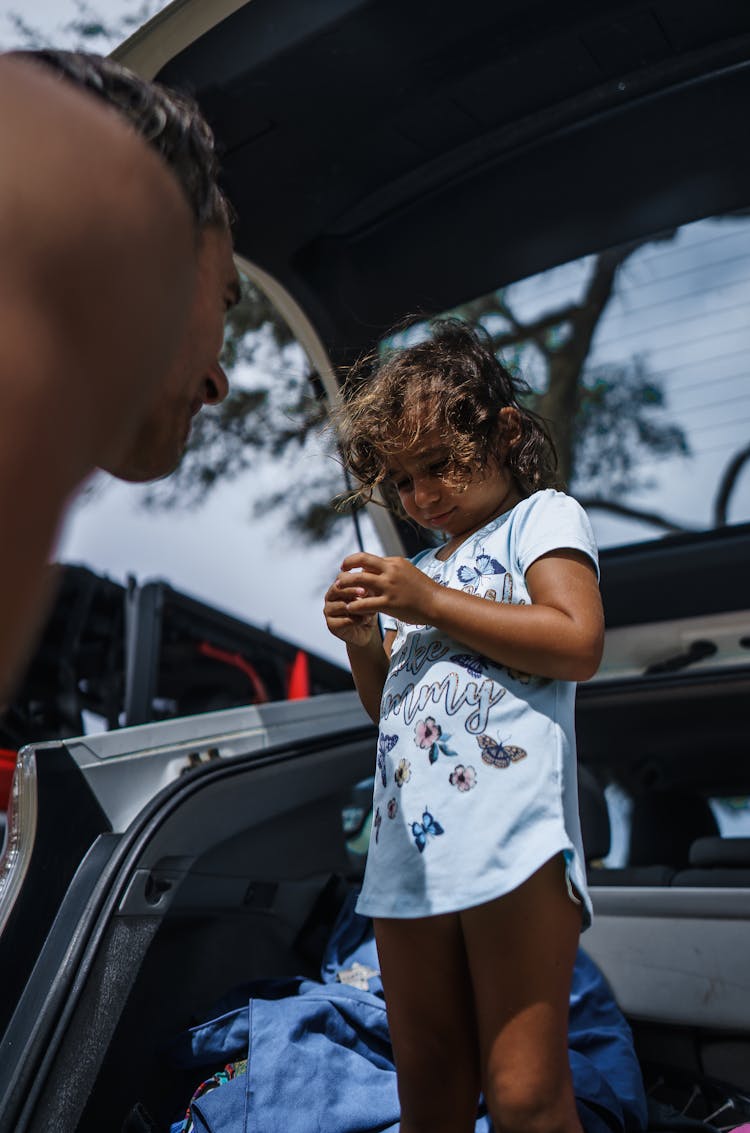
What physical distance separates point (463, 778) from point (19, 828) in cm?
79

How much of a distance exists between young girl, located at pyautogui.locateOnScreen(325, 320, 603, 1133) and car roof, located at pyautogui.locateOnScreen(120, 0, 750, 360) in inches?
20.8

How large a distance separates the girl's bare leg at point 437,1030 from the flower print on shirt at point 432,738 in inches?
8.8

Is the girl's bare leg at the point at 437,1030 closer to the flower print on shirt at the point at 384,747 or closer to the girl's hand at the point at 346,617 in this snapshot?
the flower print on shirt at the point at 384,747

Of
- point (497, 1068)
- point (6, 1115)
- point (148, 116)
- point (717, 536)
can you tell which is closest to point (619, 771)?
point (717, 536)

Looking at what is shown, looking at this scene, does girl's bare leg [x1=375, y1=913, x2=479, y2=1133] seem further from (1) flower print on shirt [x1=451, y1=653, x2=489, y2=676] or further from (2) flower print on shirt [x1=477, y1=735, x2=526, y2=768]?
(1) flower print on shirt [x1=451, y1=653, x2=489, y2=676]

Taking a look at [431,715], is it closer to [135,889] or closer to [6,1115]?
[135,889]

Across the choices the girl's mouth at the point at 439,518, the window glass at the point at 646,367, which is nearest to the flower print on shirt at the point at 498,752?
the girl's mouth at the point at 439,518

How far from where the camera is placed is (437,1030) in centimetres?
134

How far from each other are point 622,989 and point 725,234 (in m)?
1.47

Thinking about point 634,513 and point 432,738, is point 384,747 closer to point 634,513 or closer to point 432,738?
point 432,738

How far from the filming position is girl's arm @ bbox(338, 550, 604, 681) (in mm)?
1306

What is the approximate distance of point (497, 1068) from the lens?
1240 millimetres

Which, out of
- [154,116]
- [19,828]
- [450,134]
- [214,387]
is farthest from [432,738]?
[450,134]

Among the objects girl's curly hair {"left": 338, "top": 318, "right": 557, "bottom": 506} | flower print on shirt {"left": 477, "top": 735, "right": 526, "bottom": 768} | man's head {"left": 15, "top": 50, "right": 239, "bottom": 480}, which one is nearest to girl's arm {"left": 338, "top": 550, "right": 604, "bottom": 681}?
flower print on shirt {"left": 477, "top": 735, "right": 526, "bottom": 768}
